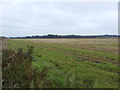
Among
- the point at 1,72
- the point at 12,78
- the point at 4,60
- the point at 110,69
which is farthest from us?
the point at 110,69

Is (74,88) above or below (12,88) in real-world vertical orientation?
above

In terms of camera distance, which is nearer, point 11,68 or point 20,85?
point 20,85

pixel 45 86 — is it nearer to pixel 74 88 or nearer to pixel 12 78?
pixel 74 88

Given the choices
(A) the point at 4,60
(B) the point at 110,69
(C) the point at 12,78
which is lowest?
(B) the point at 110,69

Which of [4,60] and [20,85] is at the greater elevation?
[4,60]

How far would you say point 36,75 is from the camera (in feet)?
13.5

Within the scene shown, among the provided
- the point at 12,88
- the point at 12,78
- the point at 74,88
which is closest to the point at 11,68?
the point at 12,78

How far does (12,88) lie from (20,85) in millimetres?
356

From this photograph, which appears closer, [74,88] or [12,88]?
[74,88]

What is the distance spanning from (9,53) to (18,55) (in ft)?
1.63

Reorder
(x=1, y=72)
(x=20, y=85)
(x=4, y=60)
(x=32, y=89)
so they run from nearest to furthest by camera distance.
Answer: (x=32, y=89)
(x=20, y=85)
(x=1, y=72)
(x=4, y=60)

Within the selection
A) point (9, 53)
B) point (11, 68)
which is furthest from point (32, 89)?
point (9, 53)

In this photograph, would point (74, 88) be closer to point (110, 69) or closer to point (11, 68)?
point (11, 68)

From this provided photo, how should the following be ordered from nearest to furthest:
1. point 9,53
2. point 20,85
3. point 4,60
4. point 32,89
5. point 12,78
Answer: point 32,89 → point 20,85 → point 12,78 → point 4,60 → point 9,53
